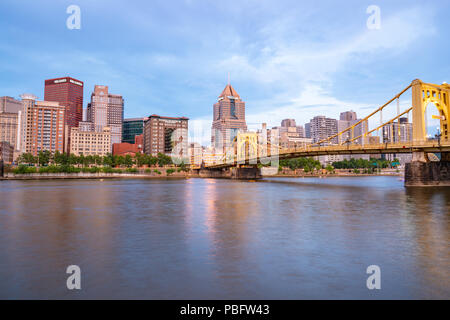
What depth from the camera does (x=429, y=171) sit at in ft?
165

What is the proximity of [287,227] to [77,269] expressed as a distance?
37.5ft

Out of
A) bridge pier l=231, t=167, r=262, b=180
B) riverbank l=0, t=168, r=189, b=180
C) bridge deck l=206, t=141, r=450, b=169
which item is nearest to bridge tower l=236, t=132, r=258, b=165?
bridge pier l=231, t=167, r=262, b=180

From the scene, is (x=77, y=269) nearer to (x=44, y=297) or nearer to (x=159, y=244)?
(x=44, y=297)

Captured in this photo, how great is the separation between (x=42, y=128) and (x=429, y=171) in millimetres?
201037

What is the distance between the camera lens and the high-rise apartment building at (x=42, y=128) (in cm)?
19038

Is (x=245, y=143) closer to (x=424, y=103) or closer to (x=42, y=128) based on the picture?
(x=424, y=103)

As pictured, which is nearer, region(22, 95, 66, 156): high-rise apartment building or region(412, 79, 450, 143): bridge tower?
region(412, 79, 450, 143): bridge tower

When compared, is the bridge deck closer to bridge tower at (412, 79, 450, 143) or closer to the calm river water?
bridge tower at (412, 79, 450, 143)

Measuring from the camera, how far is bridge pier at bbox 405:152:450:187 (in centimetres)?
5012

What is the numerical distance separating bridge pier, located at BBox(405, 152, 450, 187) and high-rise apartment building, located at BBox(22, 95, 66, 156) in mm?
191473

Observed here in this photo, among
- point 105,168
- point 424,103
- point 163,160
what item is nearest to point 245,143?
point 163,160
